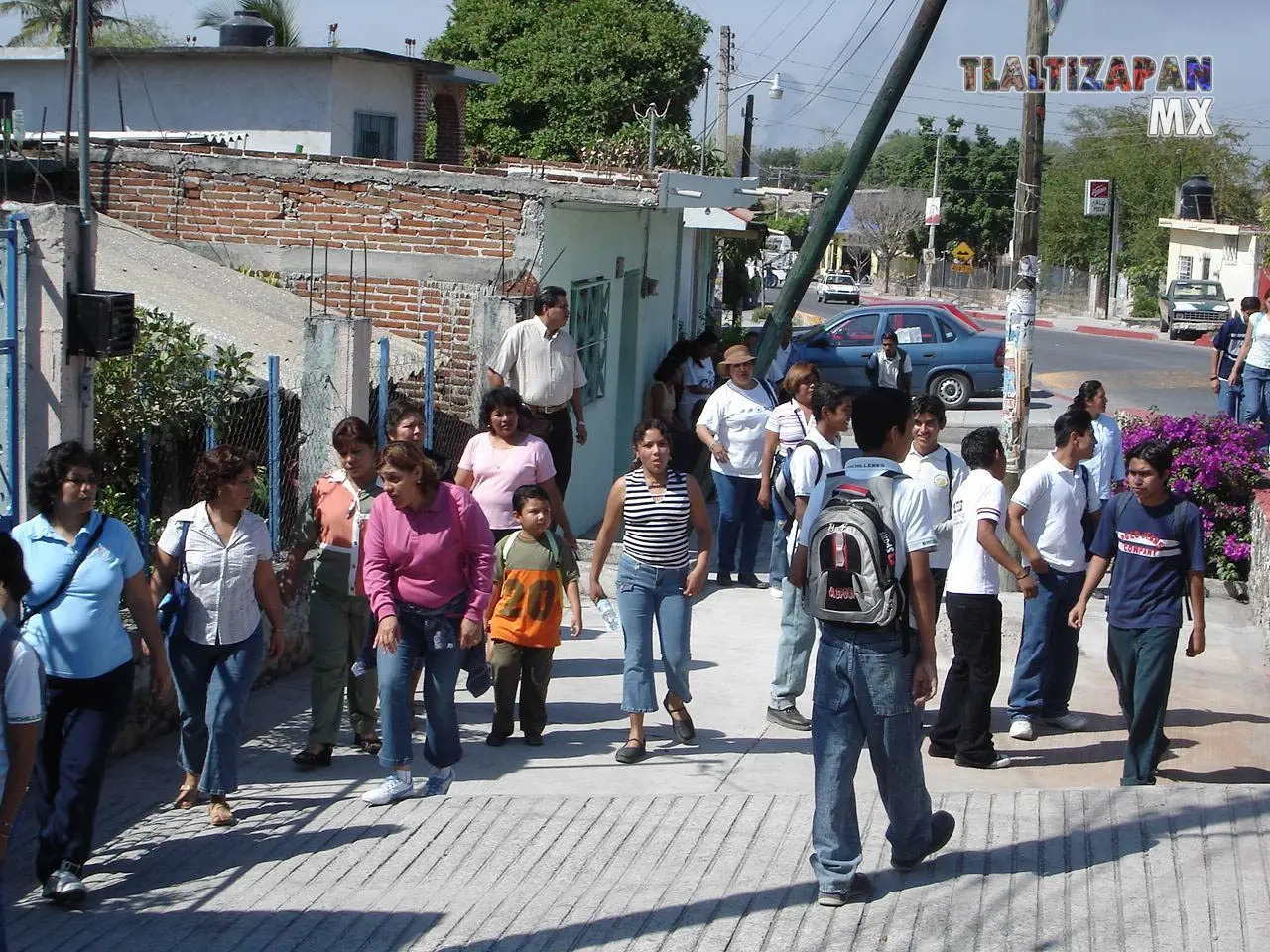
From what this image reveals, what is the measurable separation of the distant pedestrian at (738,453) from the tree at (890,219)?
217 ft

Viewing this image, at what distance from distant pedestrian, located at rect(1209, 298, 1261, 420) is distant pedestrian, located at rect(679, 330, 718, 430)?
17.8ft

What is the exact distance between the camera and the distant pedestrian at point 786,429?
9.79 metres

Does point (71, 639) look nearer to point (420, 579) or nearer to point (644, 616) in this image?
point (420, 579)

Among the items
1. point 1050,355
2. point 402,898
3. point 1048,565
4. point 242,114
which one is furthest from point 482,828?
point 1050,355

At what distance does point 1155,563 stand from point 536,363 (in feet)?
15.3

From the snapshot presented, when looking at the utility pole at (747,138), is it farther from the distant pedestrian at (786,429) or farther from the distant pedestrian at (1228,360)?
the distant pedestrian at (786,429)

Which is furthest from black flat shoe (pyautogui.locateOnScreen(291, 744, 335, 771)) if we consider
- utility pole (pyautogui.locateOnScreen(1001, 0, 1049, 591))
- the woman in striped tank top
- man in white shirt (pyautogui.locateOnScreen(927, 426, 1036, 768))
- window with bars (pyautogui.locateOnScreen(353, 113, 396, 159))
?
window with bars (pyautogui.locateOnScreen(353, 113, 396, 159))

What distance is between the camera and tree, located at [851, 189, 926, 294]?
76750mm

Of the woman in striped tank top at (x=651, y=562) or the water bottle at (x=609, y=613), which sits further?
the water bottle at (x=609, y=613)

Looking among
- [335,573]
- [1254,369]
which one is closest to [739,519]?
[335,573]

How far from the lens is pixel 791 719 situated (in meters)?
7.66

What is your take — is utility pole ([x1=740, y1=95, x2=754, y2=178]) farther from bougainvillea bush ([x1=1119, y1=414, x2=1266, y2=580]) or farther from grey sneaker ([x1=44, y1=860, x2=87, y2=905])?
grey sneaker ([x1=44, y1=860, x2=87, y2=905])

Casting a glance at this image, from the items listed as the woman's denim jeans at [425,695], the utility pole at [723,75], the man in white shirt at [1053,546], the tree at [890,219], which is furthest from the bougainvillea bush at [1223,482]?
the tree at [890,219]

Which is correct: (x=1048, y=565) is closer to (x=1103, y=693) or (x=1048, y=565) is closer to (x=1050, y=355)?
(x=1103, y=693)
